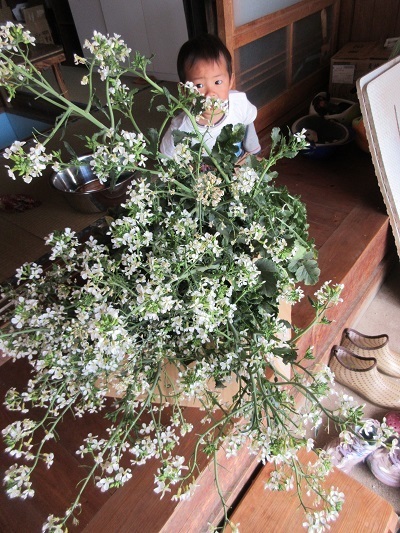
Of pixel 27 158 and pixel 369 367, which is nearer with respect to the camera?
pixel 27 158

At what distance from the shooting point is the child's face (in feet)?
3.88

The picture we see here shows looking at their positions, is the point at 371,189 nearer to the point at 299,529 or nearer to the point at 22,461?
the point at 299,529

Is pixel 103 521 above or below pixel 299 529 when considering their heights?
above

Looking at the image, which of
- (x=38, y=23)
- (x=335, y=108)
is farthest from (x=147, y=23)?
(x=335, y=108)

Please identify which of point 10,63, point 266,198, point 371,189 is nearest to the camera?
point 10,63

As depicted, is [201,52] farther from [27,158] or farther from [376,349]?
[376,349]

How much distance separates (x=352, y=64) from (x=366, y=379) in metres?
1.45

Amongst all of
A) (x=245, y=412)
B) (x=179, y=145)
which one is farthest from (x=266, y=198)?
(x=245, y=412)

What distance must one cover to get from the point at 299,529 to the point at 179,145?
2.66 feet

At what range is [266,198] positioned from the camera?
68 cm

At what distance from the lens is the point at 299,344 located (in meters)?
0.97

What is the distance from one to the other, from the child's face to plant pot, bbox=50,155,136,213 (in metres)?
0.38

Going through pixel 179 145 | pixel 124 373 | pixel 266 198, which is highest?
pixel 179 145

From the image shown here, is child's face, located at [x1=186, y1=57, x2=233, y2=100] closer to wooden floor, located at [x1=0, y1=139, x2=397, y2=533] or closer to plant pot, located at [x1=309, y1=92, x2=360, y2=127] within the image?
wooden floor, located at [x1=0, y1=139, x2=397, y2=533]
